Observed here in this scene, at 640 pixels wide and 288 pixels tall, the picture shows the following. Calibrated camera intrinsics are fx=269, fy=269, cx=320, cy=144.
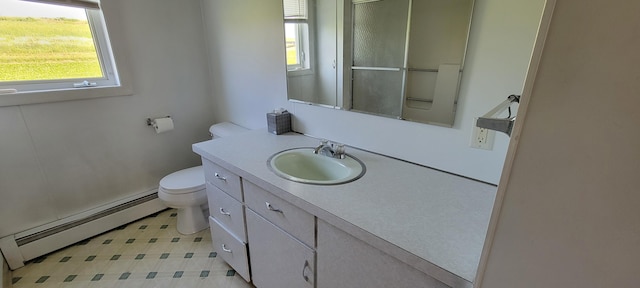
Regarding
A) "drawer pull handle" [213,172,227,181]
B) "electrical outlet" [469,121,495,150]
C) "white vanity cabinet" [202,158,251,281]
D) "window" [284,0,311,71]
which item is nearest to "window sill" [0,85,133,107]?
"white vanity cabinet" [202,158,251,281]

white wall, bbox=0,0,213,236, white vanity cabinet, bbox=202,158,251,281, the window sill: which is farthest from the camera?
white wall, bbox=0,0,213,236

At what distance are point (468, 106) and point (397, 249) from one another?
0.64 metres

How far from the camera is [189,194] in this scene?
191 cm

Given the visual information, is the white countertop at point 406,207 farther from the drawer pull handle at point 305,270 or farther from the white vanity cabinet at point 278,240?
the drawer pull handle at point 305,270

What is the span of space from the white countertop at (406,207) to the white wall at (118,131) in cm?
123

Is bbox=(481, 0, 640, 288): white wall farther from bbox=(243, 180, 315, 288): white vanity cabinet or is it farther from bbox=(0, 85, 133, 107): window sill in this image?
bbox=(0, 85, 133, 107): window sill

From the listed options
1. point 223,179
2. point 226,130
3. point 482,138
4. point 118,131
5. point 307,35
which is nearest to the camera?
point 482,138

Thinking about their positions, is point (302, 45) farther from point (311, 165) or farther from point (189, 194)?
Result: point (189, 194)

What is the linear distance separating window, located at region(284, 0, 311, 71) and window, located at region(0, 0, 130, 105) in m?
A: 1.31

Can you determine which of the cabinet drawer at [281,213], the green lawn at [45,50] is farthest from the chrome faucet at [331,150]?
the green lawn at [45,50]

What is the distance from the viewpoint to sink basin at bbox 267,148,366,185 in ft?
4.16

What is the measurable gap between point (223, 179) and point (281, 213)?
478mm

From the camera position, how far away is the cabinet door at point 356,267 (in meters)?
0.75

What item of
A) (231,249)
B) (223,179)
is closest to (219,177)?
(223,179)
